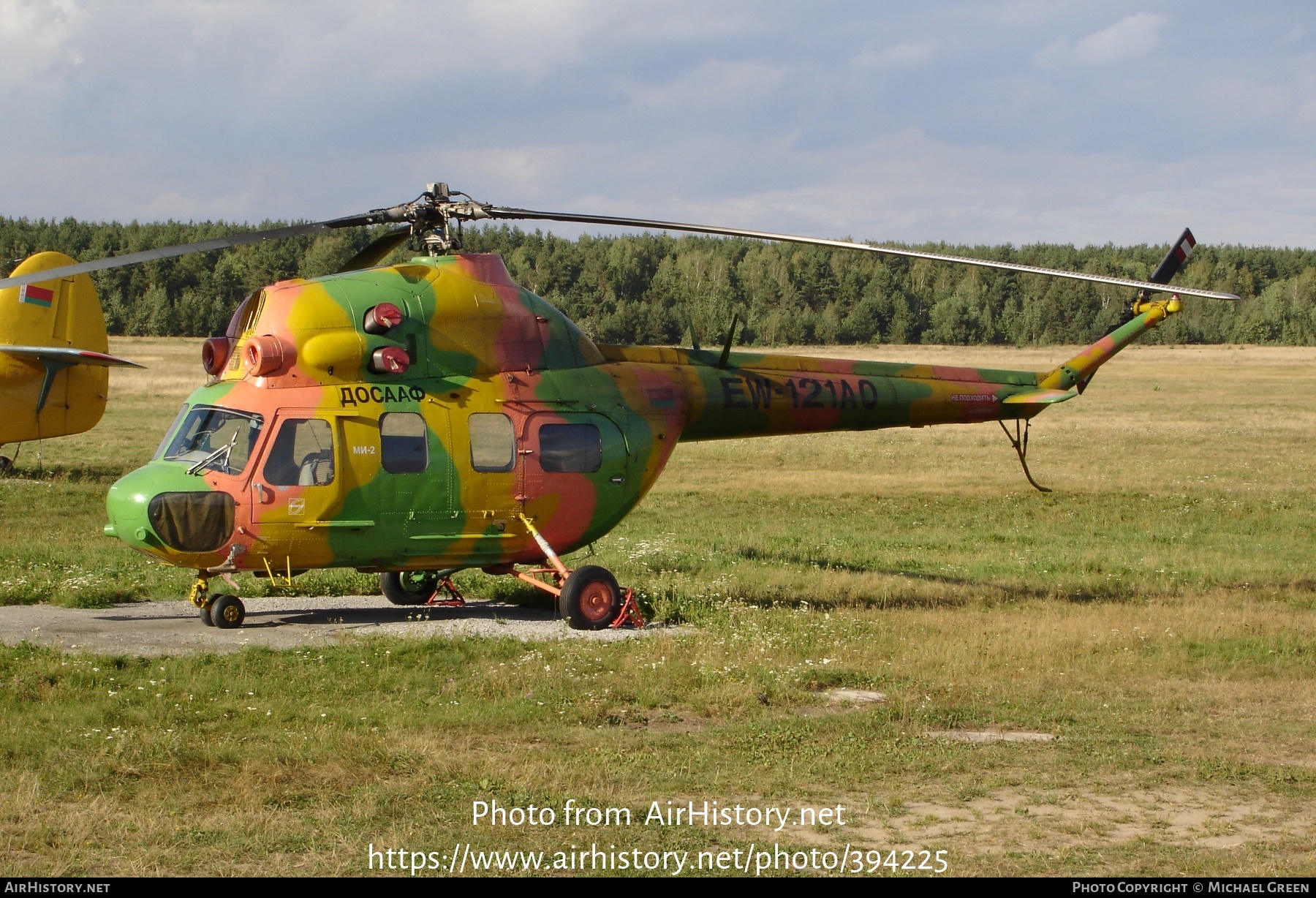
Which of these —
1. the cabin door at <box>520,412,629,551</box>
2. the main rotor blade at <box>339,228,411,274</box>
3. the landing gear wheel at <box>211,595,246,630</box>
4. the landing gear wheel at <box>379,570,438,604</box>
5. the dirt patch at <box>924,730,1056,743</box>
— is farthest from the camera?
the landing gear wheel at <box>379,570,438,604</box>

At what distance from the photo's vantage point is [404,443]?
45.1ft

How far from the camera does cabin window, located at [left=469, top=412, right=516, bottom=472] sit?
1412cm

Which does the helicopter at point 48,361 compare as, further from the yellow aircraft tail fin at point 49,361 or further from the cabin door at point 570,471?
the cabin door at point 570,471

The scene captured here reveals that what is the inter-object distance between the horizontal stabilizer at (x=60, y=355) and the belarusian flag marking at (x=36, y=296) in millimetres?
1255

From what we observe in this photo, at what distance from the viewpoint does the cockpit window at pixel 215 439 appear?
43.1 feet

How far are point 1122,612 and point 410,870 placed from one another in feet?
37.0

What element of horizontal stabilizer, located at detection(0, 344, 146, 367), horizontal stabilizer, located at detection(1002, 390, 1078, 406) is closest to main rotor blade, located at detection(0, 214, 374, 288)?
horizontal stabilizer, located at detection(1002, 390, 1078, 406)

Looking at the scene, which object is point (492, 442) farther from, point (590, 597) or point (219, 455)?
point (219, 455)

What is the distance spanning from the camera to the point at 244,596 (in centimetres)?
1599

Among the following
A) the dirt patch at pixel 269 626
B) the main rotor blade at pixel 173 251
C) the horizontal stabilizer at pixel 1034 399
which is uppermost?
the main rotor blade at pixel 173 251

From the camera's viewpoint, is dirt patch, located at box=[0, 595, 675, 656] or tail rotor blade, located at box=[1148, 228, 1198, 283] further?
tail rotor blade, located at box=[1148, 228, 1198, 283]

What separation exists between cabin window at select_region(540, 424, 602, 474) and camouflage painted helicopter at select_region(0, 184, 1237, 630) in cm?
2

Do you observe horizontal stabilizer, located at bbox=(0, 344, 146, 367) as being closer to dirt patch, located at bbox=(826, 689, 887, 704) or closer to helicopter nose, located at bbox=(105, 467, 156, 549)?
helicopter nose, located at bbox=(105, 467, 156, 549)

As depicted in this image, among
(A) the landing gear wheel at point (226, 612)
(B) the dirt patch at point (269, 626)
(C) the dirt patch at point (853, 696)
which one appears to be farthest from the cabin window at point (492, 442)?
(C) the dirt patch at point (853, 696)
